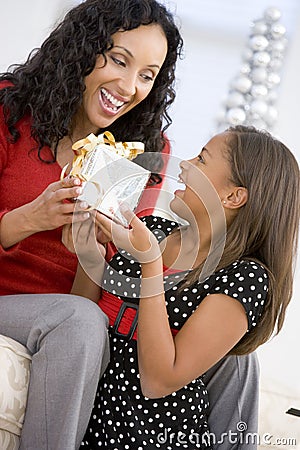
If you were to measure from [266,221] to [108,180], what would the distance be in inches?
13.0

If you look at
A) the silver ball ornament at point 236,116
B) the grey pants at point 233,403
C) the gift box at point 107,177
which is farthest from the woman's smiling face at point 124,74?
the silver ball ornament at point 236,116

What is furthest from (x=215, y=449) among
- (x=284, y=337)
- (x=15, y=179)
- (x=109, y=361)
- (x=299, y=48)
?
(x=299, y=48)

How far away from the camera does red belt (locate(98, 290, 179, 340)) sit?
1670 millimetres

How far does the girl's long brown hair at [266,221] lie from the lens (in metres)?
1.65

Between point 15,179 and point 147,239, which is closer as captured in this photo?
point 147,239

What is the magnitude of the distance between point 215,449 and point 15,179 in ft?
2.43

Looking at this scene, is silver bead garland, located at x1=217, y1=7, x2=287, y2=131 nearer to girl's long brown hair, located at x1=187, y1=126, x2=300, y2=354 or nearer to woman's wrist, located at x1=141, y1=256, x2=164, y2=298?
girl's long brown hair, located at x1=187, y1=126, x2=300, y2=354

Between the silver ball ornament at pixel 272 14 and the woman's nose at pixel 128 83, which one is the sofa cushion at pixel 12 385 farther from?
the silver ball ornament at pixel 272 14

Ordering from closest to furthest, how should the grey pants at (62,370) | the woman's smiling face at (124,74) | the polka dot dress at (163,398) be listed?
the grey pants at (62,370), the polka dot dress at (163,398), the woman's smiling face at (124,74)

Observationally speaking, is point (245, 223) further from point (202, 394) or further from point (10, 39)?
point (10, 39)

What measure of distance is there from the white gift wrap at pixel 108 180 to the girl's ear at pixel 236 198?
0.18m

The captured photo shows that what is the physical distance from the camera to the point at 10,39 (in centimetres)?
328

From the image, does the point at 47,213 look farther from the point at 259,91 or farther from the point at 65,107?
the point at 259,91

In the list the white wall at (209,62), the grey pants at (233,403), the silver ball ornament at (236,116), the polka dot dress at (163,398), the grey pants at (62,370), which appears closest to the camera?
the grey pants at (62,370)
